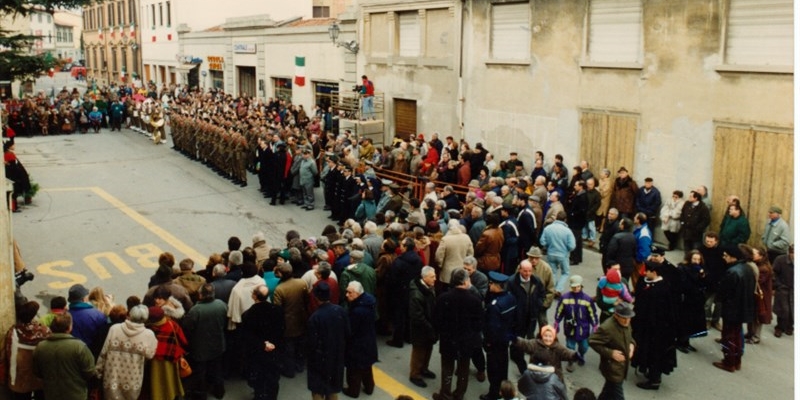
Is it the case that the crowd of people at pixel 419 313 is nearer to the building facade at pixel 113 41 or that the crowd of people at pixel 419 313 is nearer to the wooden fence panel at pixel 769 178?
the wooden fence panel at pixel 769 178

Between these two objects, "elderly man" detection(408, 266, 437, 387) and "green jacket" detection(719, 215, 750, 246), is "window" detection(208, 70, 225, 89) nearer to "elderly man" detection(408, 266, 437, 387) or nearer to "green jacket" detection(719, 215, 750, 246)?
"green jacket" detection(719, 215, 750, 246)

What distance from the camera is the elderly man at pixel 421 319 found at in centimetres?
877

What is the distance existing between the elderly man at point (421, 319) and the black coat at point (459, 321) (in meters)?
0.41

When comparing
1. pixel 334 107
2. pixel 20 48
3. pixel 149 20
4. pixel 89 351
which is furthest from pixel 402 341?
pixel 149 20

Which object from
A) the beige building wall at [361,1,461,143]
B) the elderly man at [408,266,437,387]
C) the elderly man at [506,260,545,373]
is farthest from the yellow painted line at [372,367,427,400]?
the beige building wall at [361,1,461,143]

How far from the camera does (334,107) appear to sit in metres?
26.8

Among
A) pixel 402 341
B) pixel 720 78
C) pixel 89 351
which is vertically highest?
pixel 720 78

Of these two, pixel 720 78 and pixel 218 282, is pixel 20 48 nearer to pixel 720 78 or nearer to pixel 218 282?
pixel 218 282

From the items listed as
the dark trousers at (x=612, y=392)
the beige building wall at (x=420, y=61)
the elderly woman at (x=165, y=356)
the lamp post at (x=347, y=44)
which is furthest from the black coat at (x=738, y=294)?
the lamp post at (x=347, y=44)

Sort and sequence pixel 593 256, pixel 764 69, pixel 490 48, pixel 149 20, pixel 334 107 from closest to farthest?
pixel 764 69 → pixel 593 256 → pixel 490 48 → pixel 334 107 → pixel 149 20

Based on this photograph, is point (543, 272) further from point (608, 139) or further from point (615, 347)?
point (608, 139)

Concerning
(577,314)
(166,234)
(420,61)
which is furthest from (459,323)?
(420,61)

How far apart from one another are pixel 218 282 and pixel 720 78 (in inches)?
417

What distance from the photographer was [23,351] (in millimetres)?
7523
